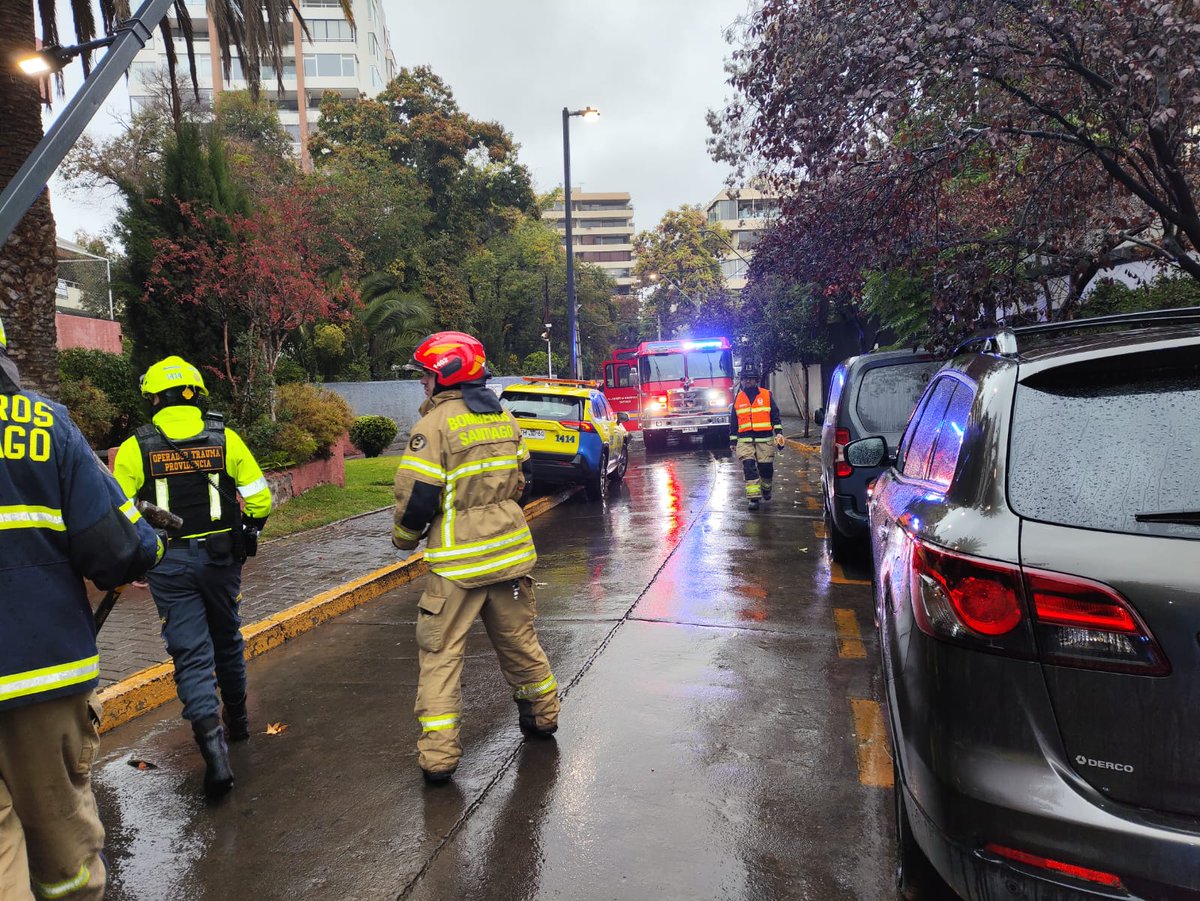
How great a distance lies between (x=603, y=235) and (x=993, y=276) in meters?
107

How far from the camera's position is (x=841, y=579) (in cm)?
737

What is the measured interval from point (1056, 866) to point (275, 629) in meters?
5.12

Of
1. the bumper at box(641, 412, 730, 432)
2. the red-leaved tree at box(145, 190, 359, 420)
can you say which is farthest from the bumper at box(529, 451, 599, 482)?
the bumper at box(641, 412, 730, 432)

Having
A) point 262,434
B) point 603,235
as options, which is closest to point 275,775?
point 262,434

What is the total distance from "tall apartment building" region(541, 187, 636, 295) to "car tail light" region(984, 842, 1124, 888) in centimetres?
10778

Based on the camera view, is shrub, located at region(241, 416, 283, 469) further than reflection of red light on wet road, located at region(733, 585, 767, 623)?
Yes

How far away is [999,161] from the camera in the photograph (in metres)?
8.58

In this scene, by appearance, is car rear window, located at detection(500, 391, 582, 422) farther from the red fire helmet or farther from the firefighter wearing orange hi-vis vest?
the red fire helmet

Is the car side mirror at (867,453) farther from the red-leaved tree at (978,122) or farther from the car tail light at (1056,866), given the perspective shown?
the car tail light at (1056,866)

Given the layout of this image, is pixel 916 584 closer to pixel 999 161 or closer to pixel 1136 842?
pixel 1136 842

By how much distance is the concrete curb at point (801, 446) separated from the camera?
2045cm

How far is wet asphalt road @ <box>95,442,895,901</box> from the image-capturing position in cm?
301

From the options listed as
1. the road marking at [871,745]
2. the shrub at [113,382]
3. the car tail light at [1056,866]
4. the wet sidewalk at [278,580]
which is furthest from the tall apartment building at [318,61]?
the car tail light at [1056,866]

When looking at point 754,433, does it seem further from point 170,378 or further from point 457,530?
point 170,378
